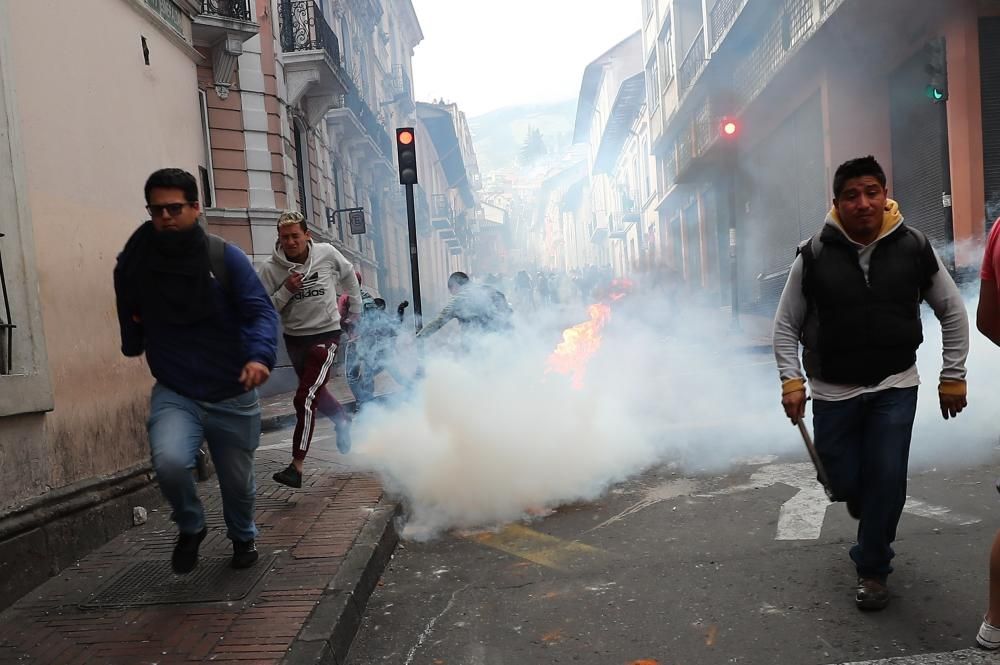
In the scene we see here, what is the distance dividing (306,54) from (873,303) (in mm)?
14499

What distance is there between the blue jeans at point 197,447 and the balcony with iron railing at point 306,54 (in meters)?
13.2

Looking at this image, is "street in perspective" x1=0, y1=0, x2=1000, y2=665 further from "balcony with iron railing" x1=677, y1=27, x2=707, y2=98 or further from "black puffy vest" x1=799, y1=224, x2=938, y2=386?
"balcony with iron railing" x1=677, y1=27, x2=707, y2=98

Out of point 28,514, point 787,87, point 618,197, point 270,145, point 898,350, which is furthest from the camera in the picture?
point 618,197

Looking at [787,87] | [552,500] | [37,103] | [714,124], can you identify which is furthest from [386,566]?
[714,124]

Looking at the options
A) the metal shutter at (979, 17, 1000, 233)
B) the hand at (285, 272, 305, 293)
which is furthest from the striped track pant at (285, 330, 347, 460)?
the metal shutter at (979, 17, 1000, 233)

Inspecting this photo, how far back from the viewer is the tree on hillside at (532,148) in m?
157

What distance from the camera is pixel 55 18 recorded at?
4945mm

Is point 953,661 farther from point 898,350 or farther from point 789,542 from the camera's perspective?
point 789,542

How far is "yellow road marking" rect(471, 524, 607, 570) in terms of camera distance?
13.8 feet

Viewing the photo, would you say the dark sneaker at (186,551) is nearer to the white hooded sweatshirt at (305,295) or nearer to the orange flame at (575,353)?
the white hooded sweatshirt at (305,295)

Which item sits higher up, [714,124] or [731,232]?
[714,124]

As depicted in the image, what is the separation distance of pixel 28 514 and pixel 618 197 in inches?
1825

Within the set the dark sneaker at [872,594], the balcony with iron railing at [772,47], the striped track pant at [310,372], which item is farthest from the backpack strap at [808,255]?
the balcony with iron railing at [772,47]

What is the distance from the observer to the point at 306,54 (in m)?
15.9
